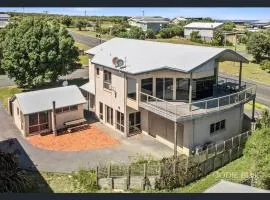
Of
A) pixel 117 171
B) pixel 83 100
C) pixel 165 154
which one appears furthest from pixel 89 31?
pixel 117 171

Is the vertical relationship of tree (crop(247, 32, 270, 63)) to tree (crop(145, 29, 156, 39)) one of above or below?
below

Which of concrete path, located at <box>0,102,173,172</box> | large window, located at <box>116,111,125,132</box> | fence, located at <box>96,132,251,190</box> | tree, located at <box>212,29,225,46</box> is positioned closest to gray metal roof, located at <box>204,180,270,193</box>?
fence, located at <box>96,132,251,190</box>

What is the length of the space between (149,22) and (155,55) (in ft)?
21.6

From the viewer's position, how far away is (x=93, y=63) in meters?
22.0

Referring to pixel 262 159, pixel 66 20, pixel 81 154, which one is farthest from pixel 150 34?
pixel 262 159

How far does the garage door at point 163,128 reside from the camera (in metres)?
18.3

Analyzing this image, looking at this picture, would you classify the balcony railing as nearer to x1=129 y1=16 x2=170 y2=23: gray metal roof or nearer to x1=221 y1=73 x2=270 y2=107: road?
x1=221 y1=73 x2=270 y2=107: road

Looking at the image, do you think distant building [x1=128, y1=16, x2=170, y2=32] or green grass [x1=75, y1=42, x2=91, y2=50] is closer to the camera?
green grass [x1=75, y1=42, x2=91, y2=50]

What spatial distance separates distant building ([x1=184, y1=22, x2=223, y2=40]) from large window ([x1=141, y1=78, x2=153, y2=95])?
607 cm

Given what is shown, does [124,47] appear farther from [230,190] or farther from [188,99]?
[230,190]

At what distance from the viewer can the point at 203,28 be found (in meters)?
26.2

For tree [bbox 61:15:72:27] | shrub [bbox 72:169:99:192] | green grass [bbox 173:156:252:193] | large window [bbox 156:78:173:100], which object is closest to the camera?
green grass [bbox 173:156:252:193]

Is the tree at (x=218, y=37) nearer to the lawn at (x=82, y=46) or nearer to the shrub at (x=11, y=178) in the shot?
the lawn at (x=82, y=46)

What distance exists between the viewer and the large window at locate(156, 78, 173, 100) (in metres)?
19.2
